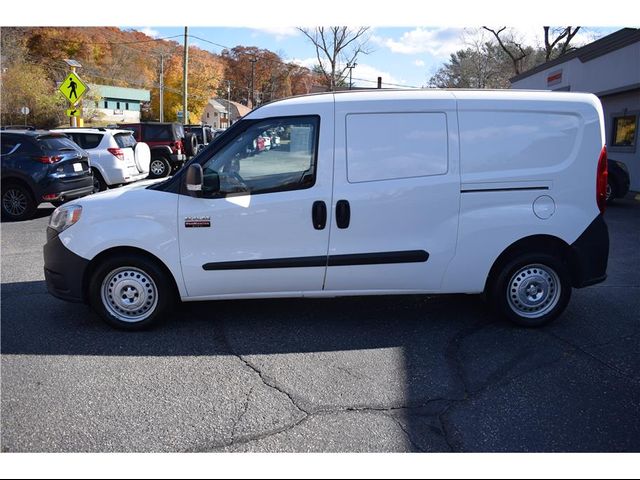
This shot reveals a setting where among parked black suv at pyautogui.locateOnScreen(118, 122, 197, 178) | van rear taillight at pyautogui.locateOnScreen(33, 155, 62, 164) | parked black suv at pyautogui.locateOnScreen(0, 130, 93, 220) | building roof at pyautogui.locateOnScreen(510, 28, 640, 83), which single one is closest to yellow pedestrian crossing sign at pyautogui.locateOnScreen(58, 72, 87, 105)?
parked black suv at pyautogui.locateOnScreen(118, 122, 197, 178)

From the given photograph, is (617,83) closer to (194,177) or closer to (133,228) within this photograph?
(194,177)

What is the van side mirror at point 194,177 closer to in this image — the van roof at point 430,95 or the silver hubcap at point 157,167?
the van roof at point 430,95

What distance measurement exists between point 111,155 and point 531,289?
38.1 feet

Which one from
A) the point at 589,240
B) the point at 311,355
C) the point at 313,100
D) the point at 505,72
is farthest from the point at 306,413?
the point at 505,72

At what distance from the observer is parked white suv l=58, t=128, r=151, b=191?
1328 centimetres

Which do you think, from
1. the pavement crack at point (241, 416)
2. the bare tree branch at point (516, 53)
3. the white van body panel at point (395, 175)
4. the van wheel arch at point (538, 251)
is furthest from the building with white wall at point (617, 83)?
the bare tree branch at point (516, 53)

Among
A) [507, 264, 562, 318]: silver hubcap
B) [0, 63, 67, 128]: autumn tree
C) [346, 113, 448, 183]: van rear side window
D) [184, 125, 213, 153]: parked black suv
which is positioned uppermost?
[0, 63, 67, 128]: autumn tree

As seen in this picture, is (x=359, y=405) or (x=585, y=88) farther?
(x=585, y=88)

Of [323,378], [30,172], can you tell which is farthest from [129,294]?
[30,172]

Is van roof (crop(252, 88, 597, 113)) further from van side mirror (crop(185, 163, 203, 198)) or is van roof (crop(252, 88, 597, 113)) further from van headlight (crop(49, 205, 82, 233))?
van headlight (crop(49, 205, 82, 233))

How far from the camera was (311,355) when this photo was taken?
4.14 metres

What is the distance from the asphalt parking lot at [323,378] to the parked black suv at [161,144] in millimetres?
14517

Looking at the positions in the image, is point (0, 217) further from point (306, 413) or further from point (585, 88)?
point (585, 88)

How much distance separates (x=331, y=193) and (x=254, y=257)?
84 centimetres
